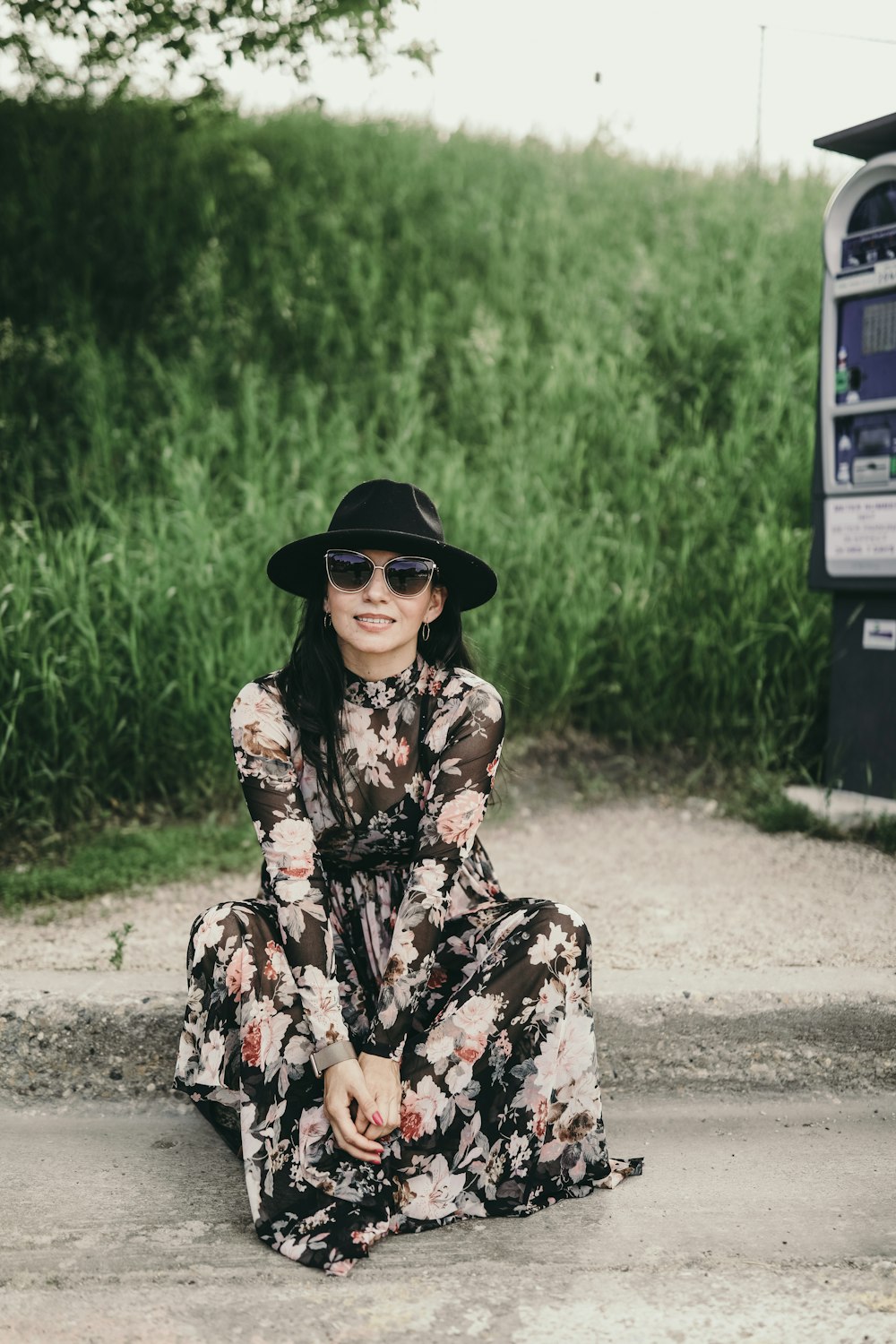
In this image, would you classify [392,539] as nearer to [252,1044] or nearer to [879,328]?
[252,1044]

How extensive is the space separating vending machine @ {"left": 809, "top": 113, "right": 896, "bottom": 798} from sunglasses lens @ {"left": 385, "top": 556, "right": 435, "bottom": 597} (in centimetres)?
242

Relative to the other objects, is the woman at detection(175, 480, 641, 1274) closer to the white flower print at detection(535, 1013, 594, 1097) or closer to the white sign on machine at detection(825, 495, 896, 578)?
the white flower print at detection(535, 1013, 594, 1097)

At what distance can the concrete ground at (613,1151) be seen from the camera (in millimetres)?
1992

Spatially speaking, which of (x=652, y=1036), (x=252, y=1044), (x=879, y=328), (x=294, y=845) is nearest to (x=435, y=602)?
(x=294, y=845)

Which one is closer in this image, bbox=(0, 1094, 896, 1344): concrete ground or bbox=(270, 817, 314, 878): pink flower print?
bbox=(0, 1094, 896, 1344): concrete ground

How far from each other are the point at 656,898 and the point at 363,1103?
1729mm

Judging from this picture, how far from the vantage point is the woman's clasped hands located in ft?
7.23

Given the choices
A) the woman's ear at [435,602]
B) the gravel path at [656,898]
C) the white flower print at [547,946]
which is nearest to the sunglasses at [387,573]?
the woman's ear at [435,602]

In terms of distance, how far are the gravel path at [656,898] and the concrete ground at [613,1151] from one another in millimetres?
14

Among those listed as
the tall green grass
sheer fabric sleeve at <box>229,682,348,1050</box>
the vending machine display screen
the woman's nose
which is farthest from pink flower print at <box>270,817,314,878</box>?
the vending machine display screen

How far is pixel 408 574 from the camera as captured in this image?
8.13 ft

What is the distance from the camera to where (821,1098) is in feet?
9.23

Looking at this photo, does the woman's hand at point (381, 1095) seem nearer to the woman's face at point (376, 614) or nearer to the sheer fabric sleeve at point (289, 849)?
the sheer fabric sleeve at point (289, 849)

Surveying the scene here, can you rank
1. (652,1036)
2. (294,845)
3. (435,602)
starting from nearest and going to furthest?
(294,845)
(435,602)
(652,1036)
